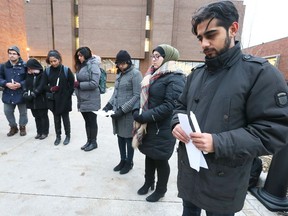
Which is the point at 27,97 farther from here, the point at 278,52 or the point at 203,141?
the point at 278,52

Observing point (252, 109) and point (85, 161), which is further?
point (85, 161)

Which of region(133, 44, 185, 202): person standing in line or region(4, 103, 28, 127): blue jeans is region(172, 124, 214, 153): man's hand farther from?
region(4, 103, 28, 127): blue jeans

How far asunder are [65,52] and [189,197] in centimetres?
3027

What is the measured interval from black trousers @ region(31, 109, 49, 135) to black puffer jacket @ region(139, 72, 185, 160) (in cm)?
317

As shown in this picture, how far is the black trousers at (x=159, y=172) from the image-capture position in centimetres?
267

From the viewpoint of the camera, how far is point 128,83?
321cm

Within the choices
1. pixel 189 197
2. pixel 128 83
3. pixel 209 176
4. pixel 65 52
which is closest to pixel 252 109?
pixel 209 176

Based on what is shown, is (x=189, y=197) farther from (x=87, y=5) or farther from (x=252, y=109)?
(x=87, y=5)

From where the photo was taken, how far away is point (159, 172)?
2.69 m

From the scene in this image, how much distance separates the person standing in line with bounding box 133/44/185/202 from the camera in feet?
7.89

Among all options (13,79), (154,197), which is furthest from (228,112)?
(13,79)

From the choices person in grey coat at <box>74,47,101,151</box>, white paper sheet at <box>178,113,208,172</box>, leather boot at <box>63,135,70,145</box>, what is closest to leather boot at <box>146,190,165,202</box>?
white paper sheet at <box>178,113,208,172</box>

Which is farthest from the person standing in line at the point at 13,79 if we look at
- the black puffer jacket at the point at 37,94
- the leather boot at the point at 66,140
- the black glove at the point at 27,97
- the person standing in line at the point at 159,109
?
the person standing in line at the point at 159,109

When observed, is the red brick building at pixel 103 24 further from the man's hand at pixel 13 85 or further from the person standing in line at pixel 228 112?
the person standing in line at pixel 228 112
